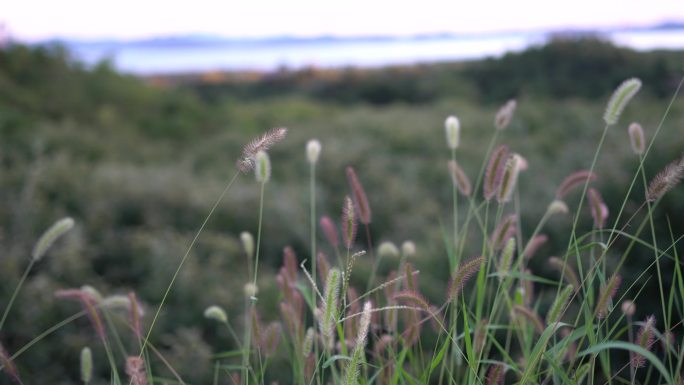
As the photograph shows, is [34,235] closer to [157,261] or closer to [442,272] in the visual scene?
[157,261]

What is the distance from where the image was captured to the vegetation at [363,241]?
1715 mm

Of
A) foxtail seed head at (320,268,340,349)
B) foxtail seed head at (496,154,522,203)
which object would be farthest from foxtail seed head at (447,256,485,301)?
foxtail seed head at (496,154,522,203)

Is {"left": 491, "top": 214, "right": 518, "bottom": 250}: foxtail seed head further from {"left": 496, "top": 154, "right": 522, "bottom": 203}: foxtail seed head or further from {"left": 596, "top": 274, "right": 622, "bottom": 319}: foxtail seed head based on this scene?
{"left": 596, "top": 274, "right": 622, "bottom": 319}: foxtail seed head

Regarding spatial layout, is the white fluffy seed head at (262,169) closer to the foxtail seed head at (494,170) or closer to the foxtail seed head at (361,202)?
the foxtail seed head at (361,202)

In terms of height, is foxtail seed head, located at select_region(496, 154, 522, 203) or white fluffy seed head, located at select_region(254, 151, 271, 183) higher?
white fluffy seed head, located at select_region(254, 151, 271, 183)

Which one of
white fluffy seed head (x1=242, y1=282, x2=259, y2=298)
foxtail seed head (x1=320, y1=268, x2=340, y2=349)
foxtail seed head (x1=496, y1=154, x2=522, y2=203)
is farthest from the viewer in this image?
foxtail seed head (x1=496, y1=154, x2=522, y2=203)

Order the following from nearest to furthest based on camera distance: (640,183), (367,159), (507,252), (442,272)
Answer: (507,252), (640,183), (442,272), (367,159)

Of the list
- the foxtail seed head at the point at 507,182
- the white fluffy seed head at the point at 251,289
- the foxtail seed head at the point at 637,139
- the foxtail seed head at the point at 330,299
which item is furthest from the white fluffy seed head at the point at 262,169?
the foxtail seed head at the point at 637,139

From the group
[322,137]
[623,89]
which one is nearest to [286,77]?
[322,137]

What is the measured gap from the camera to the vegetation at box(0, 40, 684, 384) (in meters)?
1.71

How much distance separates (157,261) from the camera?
5.12 m

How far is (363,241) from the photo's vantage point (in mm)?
6809

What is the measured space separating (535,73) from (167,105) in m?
8.57

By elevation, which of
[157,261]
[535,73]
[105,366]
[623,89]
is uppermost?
[623,89]
